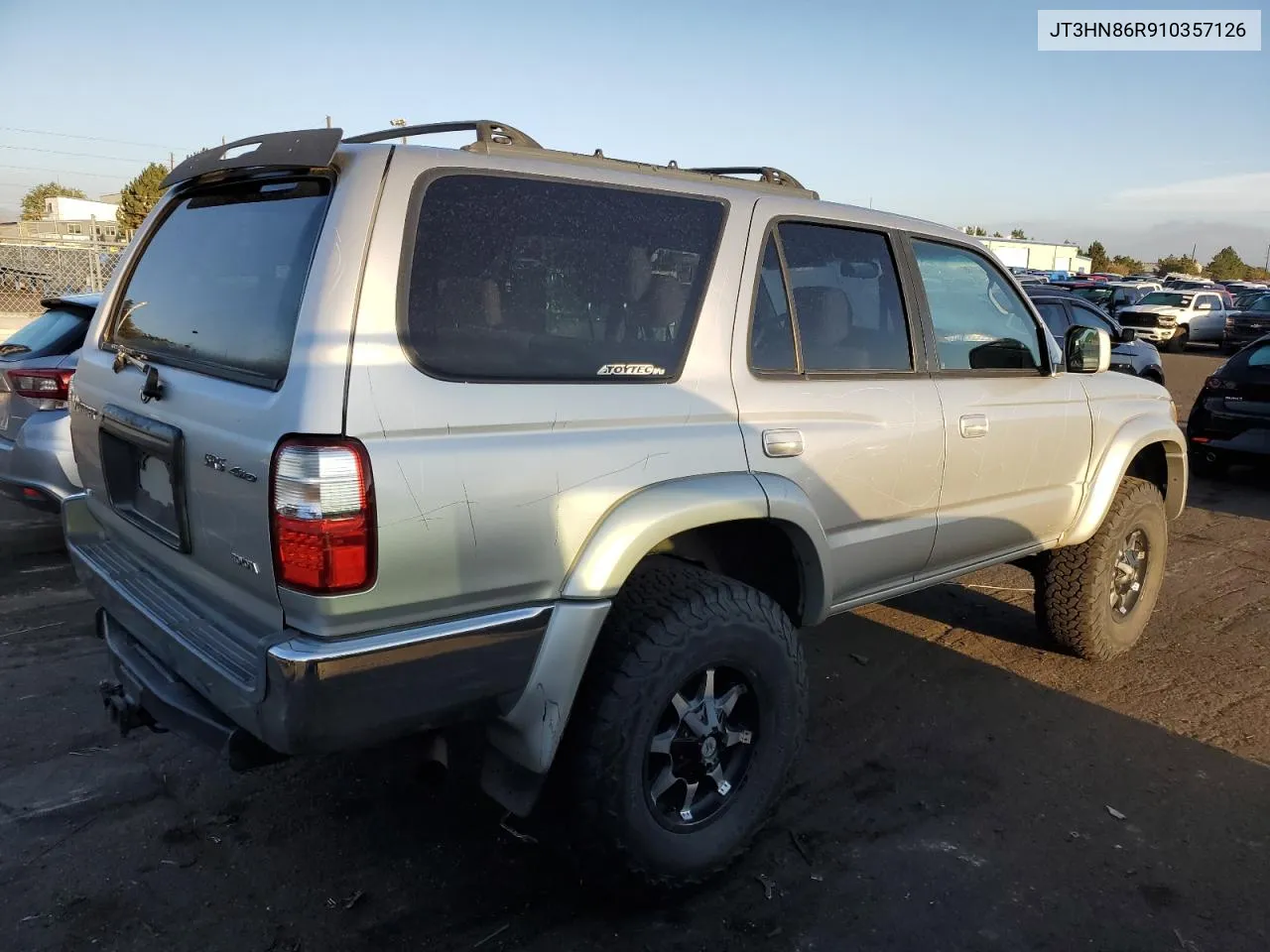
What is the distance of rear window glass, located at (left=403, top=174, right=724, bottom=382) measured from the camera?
231 centimetres

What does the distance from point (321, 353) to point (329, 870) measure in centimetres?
166

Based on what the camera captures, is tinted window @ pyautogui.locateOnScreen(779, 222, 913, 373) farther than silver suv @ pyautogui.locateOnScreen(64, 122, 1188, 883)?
Yes

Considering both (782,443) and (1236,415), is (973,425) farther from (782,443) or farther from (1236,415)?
(1236,415)

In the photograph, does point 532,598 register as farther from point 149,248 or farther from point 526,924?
point 149,248

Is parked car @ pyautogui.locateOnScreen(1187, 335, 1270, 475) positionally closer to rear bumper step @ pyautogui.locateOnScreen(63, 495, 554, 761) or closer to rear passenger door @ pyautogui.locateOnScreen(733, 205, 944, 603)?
rear passenger door @ pyautogui.locateOnScreen(733, 205, 944, 603)

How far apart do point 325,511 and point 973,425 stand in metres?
2.52

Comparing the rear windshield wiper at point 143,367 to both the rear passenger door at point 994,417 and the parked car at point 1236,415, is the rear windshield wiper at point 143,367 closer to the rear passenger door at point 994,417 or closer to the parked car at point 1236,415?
the rear passenger door at point 994,417

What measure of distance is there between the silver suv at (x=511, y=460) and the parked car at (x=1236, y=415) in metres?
6.79

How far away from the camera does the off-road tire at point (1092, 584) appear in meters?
4.52

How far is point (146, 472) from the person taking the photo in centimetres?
273

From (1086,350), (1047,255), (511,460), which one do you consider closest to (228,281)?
(511,460)

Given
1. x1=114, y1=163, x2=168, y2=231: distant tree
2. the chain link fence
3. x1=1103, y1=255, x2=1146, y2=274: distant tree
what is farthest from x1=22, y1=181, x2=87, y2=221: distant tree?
x1=1103, y1=255, x2=1146, y2=274: distant tree

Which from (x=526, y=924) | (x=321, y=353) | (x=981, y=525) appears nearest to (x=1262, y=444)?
(x=981, y=525)

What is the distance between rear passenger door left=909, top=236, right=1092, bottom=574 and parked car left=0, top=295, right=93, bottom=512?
442 centimetres
